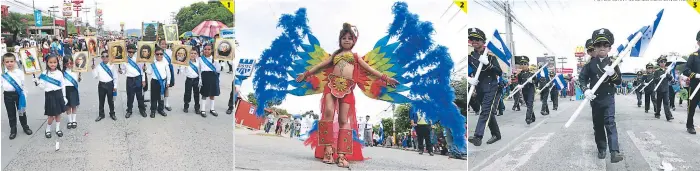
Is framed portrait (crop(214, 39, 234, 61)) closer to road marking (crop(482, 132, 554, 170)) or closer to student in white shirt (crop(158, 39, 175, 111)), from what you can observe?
student in white shirt (crop(158, 39, 175, 111))

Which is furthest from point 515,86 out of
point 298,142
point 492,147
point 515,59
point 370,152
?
point 298,142

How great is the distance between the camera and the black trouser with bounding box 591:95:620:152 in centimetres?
425

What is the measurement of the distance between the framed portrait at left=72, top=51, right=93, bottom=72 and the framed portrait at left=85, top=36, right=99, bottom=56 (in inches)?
2.4

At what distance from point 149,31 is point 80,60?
0.74 metres

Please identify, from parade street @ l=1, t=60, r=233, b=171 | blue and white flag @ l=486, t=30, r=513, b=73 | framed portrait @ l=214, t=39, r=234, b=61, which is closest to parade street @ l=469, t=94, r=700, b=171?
blue and white flag @ l=486, t=30, r=513, b=73

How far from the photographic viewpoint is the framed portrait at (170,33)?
592cm

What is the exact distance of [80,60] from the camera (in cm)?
564

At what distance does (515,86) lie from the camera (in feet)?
16.4

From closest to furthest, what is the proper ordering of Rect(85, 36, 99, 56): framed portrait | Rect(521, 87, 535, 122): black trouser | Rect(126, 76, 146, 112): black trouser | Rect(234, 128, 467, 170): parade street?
Rect(234, 128, 467, 170): parade street → Rect(521, 87, 535, 122): black trouser → Rect(85, 36, 99, 56): framed portrait → Rect(126, 76, 146, 112): black trouser

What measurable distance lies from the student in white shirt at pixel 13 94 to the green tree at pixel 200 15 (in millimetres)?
1591

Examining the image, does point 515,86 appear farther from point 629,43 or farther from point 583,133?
point 629,43

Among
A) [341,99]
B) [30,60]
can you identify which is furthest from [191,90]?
[341,99]

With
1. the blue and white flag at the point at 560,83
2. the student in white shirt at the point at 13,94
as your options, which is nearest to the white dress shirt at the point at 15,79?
the student in white shirt at the point at 13,94

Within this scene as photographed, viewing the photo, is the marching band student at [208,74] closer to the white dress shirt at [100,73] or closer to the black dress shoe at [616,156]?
the white dress shirt at [100,73]
